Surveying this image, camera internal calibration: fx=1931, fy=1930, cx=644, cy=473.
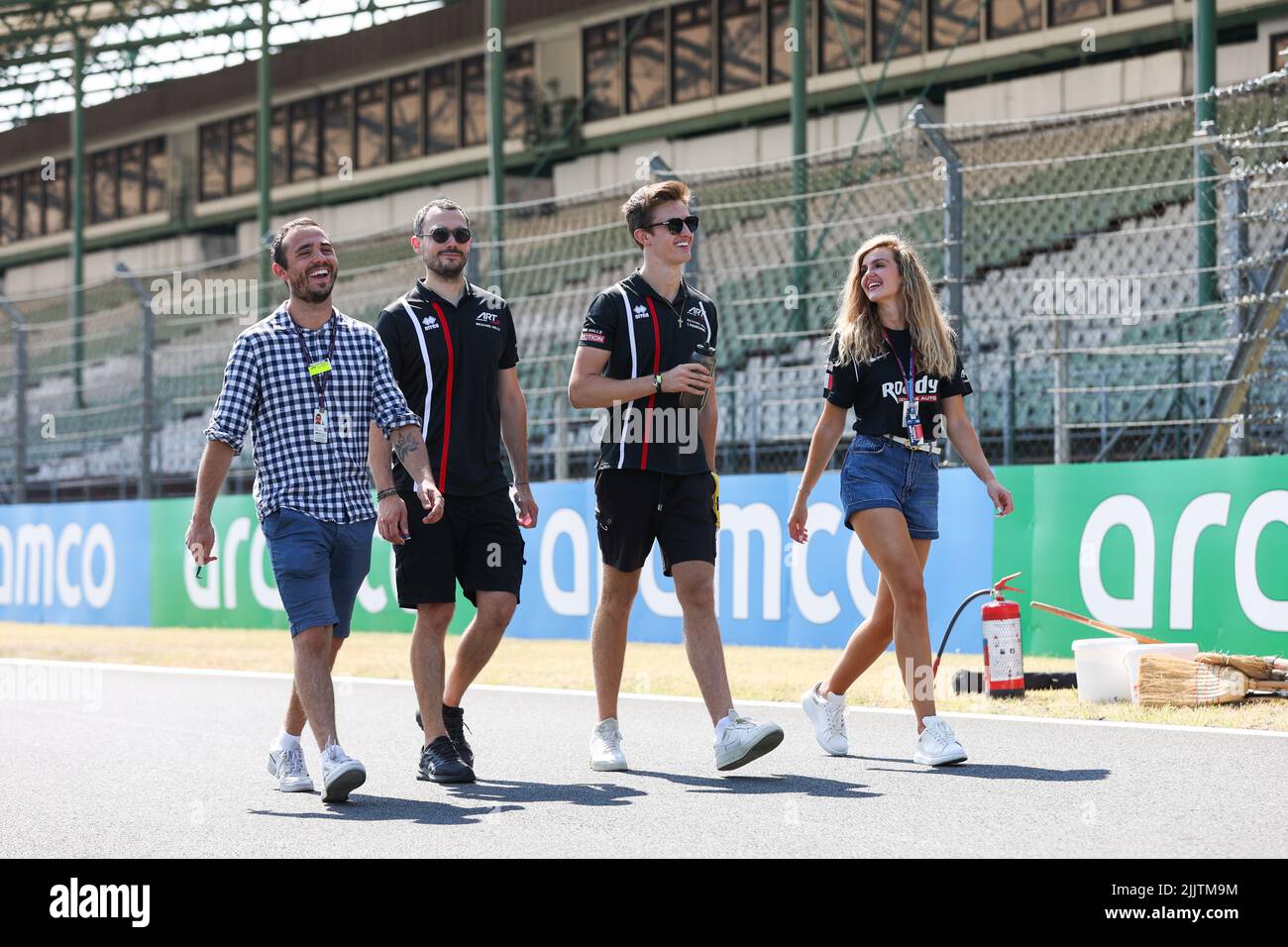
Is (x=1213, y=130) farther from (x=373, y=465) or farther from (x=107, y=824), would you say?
(x=107, y=824)

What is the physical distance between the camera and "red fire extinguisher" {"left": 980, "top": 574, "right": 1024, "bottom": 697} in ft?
29.1

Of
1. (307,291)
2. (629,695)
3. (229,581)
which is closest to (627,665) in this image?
(629,695)

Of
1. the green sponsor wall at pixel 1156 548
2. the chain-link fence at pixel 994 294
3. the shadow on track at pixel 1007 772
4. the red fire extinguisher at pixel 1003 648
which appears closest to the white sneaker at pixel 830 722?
the shadow on track at pixel 1007 772

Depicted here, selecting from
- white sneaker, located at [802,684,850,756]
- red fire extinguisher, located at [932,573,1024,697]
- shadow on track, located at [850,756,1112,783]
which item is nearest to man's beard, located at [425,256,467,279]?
white sneaker, located at [802,684,850,756]

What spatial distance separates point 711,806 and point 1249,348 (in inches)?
246

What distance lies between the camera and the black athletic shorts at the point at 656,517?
6.80 metres

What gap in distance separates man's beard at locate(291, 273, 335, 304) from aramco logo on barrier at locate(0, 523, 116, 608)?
1255 cm

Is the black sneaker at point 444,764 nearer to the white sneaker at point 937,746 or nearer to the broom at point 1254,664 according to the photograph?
the white sneaker at point 937,746

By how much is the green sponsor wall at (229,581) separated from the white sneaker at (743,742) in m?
8.86

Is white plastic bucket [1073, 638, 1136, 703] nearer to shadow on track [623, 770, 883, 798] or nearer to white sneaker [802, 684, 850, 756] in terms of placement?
white sneaker [802, 684, 850, 756]

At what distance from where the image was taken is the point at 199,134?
41.4m

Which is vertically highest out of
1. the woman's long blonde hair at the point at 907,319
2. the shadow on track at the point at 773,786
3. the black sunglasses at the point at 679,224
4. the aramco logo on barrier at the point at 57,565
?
the black sunglasses at the point at 679,224

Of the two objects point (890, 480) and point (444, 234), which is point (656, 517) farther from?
point (444, 234)
